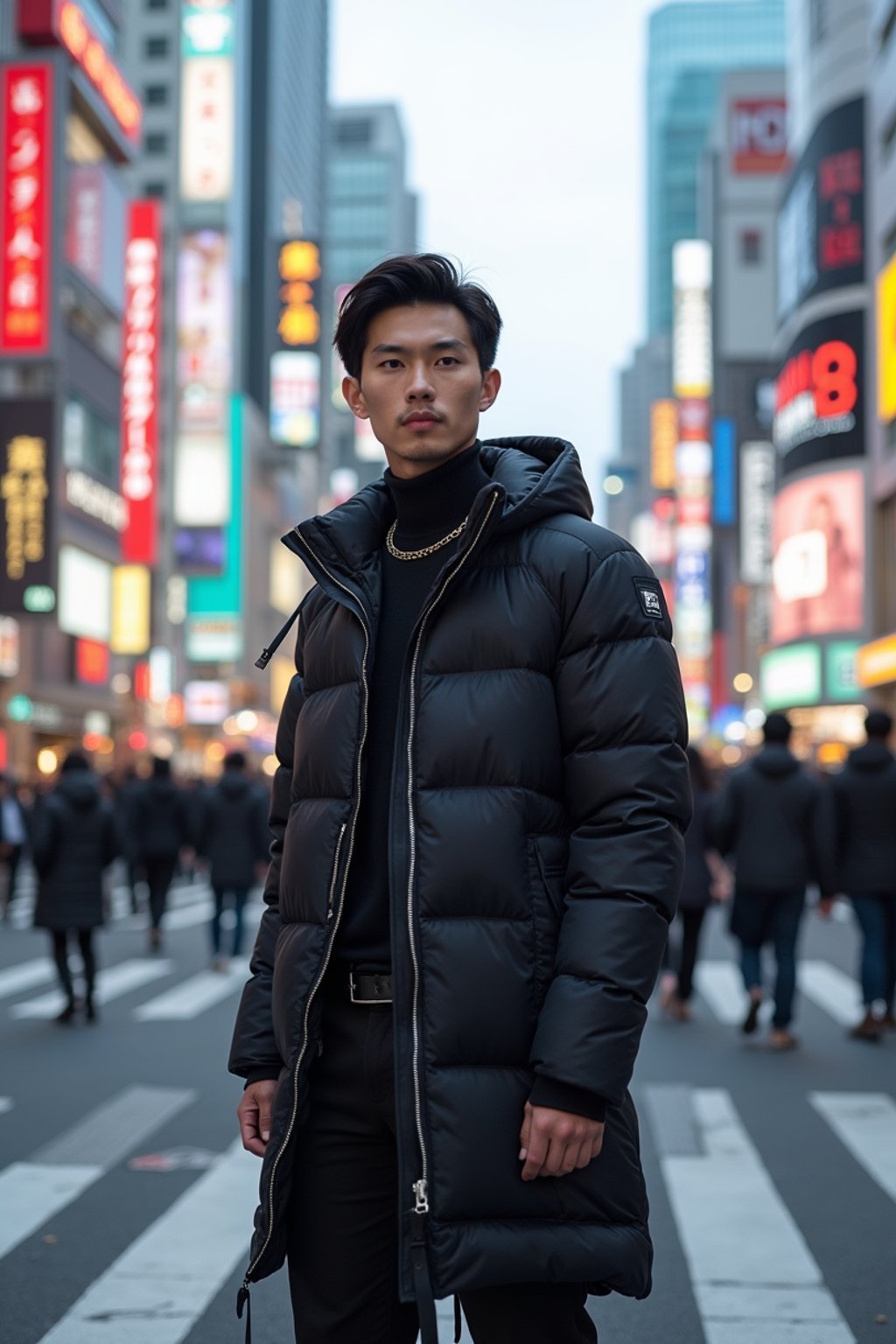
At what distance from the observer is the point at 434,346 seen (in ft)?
9.02

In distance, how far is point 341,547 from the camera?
2.83 meters

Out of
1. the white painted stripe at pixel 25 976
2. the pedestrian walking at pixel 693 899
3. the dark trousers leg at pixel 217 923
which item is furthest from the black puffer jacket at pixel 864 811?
the white painted stripe at pixel 25 976

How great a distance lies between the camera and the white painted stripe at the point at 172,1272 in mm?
4434

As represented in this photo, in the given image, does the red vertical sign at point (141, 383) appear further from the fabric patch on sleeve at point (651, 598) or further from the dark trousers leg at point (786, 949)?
the fabric patch on sleeve at point (651, 598)

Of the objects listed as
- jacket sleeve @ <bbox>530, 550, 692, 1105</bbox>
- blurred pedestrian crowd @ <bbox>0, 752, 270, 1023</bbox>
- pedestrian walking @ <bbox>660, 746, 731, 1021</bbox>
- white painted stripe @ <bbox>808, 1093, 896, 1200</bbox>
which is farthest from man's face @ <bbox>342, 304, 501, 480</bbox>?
pedestrian walking @ <bbox>660, 746, 731, 1021</bbox>

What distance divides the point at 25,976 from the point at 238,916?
1797 mm

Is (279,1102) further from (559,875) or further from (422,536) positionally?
(422,536)

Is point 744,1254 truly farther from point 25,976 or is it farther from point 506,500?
point 25,976

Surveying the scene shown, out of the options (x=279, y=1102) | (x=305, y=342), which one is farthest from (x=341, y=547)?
(x=305, y=342)

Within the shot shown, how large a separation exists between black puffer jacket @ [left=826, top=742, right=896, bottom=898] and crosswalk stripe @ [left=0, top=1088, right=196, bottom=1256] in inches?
172

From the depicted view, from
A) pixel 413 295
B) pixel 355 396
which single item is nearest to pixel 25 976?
pixel 355 396

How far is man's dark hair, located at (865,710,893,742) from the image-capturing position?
32.6 feet

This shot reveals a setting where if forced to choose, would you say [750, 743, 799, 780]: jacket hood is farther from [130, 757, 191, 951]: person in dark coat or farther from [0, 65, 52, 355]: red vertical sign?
[0, 65, 52, 355]: red vertical sign

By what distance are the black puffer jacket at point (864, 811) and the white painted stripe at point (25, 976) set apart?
20.3 feet
